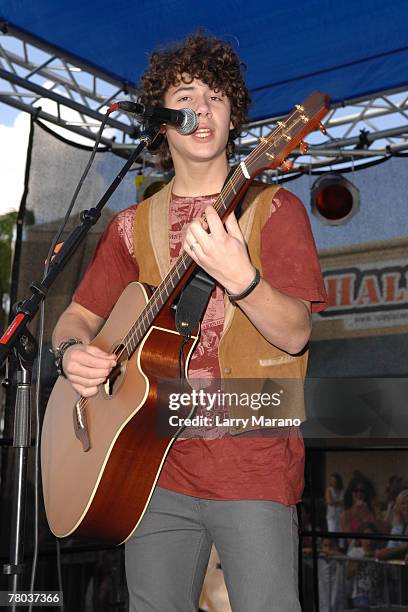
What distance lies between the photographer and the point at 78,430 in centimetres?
229

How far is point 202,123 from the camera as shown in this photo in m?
2.11

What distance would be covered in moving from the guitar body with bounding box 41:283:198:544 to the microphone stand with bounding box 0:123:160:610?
194 millimetres

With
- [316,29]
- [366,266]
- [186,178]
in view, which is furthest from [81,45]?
[186,178]

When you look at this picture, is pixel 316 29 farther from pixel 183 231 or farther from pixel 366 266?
pixel 183 231

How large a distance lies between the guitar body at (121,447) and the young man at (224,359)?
50 millimetres

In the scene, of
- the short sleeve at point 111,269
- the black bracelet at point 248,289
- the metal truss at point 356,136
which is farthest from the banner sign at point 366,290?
the black bracelet at point 248,289

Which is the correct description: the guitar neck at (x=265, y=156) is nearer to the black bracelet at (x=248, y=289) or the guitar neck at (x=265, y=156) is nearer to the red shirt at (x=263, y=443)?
the red shirt at (x=263, y=443)

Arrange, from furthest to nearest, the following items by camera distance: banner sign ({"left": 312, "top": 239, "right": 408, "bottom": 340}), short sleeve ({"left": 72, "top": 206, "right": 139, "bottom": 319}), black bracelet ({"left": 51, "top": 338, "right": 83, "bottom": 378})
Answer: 1. banner sign ({"left": 312, "top": 239, "right": 408, "bottom": 340})
2. short sleeve ({"left": 72, "top": 206, "right": 139, "bottom": 319})
3. black bracelet ({"left": 51, "top": 338, "right": 83, "bottom": 378})

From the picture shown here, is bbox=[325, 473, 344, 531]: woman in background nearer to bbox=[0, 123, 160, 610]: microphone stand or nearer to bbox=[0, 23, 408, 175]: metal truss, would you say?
bbox=[0, 23, 408, 175]: metal truss

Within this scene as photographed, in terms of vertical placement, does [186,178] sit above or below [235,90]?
below

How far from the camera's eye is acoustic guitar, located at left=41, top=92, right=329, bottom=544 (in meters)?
1.85

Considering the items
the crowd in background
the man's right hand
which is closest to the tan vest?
the man's right hand

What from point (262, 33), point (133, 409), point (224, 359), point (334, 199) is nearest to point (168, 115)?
point (224, 359)

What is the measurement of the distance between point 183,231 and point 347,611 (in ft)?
13.7
